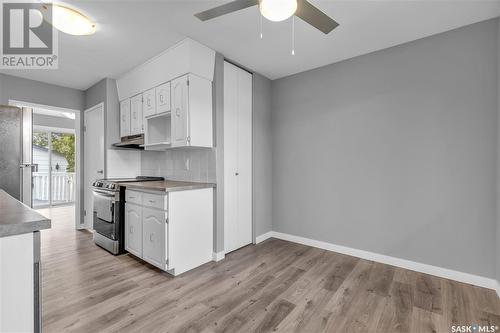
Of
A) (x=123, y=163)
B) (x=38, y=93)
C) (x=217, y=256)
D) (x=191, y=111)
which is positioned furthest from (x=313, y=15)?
(x=38, y=93)

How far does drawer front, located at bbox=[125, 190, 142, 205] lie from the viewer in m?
2.78

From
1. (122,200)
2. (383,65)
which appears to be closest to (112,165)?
(122,200)

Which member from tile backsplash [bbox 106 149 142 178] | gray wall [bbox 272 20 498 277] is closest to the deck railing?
tile backsplash [bbox 106 149 142 178]

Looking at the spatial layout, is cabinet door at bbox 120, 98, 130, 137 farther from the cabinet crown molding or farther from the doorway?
the doorway

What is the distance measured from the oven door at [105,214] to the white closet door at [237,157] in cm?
145

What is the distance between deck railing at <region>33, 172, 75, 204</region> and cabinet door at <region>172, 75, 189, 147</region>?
5596mm

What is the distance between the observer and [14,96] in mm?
3525

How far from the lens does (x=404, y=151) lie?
2.63m

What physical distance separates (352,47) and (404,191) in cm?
178

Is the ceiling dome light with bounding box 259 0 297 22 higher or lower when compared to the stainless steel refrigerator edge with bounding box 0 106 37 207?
higher

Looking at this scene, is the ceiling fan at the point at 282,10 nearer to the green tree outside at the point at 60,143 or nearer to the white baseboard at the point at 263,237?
the white baseboard at the point at 263,237

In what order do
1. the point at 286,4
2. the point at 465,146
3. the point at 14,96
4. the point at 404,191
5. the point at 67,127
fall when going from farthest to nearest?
the point at 67,127 → the point at 14,96 → the point at 404,191 → the point at 465,146 → the point at 286,4

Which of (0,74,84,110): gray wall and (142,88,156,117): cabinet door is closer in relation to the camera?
(142,88,156,117): cabinet door

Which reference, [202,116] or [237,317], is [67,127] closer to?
[202,116]
